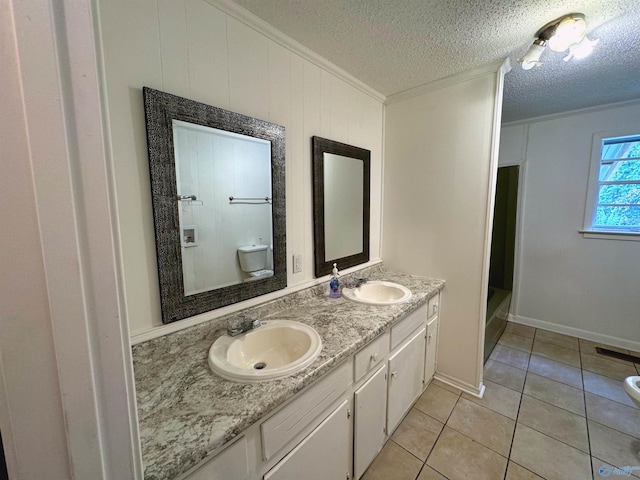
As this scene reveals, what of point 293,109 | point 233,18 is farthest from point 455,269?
point 233,18

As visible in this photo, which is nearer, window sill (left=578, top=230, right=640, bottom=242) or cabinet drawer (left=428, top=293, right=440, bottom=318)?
cabinet drawer (left=428, top=293, right=440, bottom=318)

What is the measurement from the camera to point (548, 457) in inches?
56.6

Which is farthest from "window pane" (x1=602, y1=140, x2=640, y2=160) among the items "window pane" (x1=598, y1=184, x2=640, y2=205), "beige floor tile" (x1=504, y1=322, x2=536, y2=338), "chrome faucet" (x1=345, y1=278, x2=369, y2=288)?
"chrome faucet" (x1=345, y1=278, x2=369, y2=288)

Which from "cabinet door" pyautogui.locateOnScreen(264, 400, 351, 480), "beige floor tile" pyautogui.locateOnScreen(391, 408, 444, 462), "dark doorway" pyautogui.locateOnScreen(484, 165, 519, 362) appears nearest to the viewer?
"cabinet door" pyautogui.locateOnScreen(264, 400, 351, 480)

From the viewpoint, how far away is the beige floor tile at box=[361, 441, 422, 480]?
4.47 ft

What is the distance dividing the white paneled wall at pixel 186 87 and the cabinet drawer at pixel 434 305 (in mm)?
983

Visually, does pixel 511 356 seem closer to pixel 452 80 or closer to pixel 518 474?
pixel 518 474

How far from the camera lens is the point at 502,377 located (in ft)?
6.91

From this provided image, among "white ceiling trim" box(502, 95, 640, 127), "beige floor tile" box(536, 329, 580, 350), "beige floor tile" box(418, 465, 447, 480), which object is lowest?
"beige floor tile" box(418, 465, 447, 480)

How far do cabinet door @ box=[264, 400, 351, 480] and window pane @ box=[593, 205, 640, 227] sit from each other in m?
3.17

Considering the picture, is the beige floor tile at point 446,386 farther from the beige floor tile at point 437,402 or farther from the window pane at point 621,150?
the window pane at point 621,150

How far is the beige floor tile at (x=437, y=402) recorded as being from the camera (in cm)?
176

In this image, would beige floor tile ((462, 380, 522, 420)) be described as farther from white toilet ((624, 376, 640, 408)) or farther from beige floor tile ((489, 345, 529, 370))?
white toilet ((624, 376, 640, 408))

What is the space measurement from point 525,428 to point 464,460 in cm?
54
